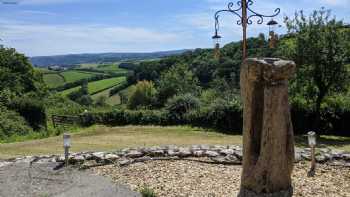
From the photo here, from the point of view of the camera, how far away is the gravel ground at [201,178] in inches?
349

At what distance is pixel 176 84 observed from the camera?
38031 mm

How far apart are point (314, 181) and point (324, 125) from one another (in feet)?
36.4

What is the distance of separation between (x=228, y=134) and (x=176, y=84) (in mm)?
18336

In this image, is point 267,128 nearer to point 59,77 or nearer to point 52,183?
point 52,183

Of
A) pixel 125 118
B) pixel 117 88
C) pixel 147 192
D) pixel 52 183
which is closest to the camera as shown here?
pixel 147 192

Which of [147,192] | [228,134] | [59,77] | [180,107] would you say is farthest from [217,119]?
[59,77]

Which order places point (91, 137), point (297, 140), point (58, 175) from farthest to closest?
point (91, 137) → point (297, 140) → point (58, 175)

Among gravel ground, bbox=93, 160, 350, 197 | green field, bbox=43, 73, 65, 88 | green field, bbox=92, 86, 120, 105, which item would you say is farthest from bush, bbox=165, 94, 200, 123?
green field, bbox=43, 73, 65, 88

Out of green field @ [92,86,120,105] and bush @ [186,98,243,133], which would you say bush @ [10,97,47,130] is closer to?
bush @ [186,98,243,133]

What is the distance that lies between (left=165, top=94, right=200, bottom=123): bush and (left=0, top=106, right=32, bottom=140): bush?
28.6 ft

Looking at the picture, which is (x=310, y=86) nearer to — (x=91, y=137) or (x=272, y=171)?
(x=91, y=137)

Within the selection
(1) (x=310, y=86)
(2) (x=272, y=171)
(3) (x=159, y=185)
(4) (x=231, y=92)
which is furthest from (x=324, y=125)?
(2) (x=272, y=171)

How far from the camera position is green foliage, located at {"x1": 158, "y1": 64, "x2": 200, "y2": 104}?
36.4 metres

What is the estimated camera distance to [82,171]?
1107cm
